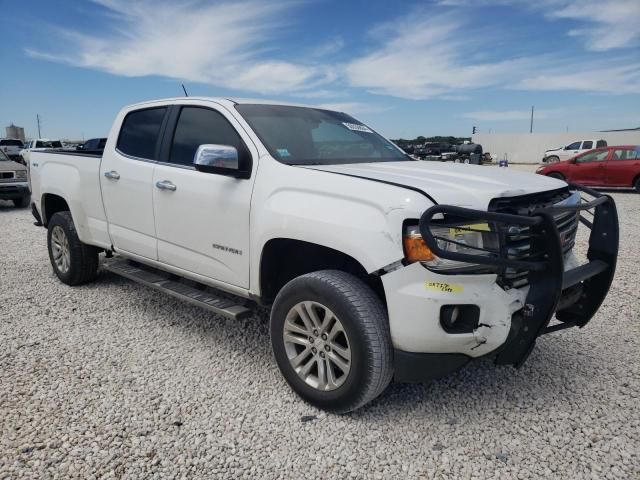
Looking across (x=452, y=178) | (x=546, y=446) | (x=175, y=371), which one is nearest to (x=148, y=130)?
(x=175, y=371)

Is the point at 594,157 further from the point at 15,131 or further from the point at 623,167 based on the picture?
the point at 15,131

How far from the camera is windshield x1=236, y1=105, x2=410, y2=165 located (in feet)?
10.6

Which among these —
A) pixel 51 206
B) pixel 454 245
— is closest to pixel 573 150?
pixel 51 206

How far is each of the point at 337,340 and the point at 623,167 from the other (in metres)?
14.8

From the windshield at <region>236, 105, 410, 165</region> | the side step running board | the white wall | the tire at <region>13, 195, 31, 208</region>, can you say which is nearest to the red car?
the windshield at <region>236, 105, 410, 165</region>

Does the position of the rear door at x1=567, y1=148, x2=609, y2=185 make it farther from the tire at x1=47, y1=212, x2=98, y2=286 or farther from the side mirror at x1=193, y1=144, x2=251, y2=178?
the side mirror at x1=193, y1=144, x2=251, y2=178

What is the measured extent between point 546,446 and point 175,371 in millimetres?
2278

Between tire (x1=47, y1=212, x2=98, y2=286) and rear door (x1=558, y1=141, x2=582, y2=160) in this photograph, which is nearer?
tire (x1=47, y1=212, x2=98, y2=286)

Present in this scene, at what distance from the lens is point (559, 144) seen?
42531mm

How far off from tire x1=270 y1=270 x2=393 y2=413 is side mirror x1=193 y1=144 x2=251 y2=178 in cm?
84

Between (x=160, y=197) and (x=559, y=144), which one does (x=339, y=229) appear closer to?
(x=160, y=197)

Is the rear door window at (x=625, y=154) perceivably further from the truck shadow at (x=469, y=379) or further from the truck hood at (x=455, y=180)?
the truck hood at (x=455, y=180)

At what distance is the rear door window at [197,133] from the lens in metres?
3.44

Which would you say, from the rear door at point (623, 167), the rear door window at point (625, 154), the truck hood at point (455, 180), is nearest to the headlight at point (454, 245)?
the truck hood at point (455, 180)
